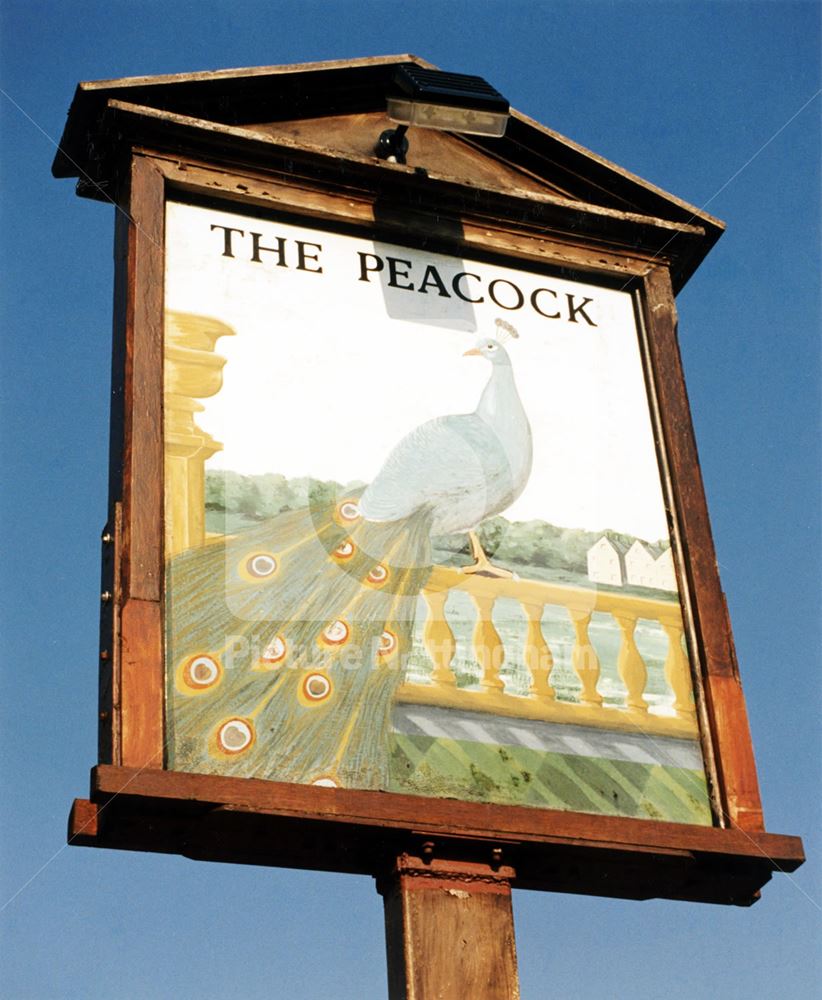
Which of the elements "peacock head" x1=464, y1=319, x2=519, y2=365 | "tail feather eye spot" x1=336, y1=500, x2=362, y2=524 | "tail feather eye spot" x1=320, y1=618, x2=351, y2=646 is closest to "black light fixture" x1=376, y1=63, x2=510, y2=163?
"peacock head" x1=464, y1=319, x2=519, y2=365

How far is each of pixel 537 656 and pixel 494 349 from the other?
2113mm

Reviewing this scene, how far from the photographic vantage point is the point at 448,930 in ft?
27.0

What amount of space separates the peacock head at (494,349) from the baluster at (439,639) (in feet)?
5.74

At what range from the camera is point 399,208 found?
35.6 ft

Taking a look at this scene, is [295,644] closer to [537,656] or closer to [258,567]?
[258,567]

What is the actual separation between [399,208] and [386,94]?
868 millimetres

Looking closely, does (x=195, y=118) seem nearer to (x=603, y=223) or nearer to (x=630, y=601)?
(x=603, y=223)

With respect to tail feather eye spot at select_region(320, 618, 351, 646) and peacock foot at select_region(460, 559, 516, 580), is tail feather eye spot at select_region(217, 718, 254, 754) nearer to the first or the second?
tail feather eye spot at select_region(320, 618, 351, 646)

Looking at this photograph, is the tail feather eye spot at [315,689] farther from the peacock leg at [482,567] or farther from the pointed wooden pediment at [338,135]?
the pointed wooden pediment at [338,135]

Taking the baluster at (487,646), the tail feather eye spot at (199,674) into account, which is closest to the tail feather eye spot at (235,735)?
the tail feather eye spot at (199,674)

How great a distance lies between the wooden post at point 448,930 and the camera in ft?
26.5

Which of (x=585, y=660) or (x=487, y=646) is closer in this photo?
(x=487, y=646)

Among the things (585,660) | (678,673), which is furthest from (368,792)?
(678,673)

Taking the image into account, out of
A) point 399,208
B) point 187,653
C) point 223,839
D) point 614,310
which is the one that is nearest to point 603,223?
point 614,310
